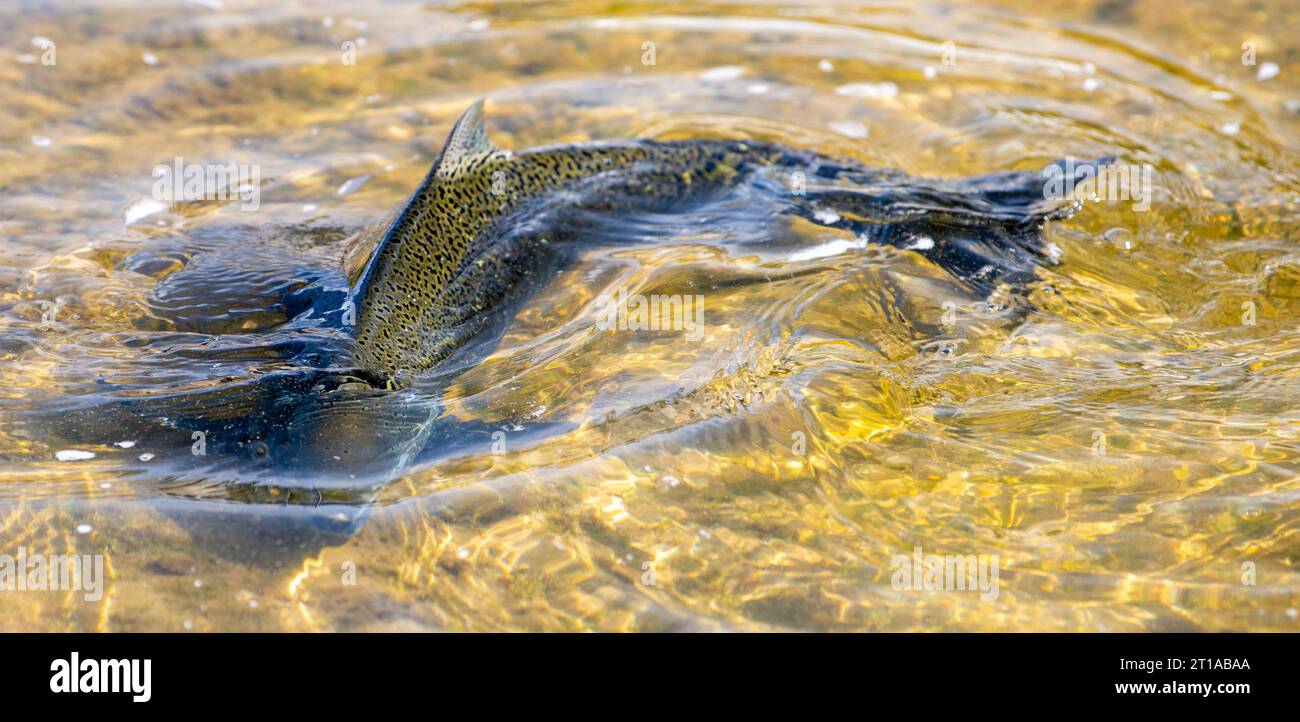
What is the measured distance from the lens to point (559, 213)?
18.5 ft

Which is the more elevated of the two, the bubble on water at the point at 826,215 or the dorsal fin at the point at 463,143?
the dorsal fin at the point at 463,143

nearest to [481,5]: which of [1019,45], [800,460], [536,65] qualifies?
[536,65]

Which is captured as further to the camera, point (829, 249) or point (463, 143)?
point (829, 249)

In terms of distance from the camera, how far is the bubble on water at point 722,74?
746cm

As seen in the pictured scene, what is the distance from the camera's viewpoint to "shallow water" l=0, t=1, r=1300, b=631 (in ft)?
11.0

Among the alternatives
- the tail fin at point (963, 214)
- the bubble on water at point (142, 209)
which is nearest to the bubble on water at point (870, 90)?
the tail fin at point (963, 214)

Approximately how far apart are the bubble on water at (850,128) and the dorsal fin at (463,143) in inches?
104

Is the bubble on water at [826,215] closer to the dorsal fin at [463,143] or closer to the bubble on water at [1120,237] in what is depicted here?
the bubble on water at [1120,237]

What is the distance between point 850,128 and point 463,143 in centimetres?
291

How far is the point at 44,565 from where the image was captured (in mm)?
3365

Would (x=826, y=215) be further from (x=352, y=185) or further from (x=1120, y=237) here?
(x=352, y=185)

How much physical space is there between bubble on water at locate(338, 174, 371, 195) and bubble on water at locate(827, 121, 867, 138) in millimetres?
3210

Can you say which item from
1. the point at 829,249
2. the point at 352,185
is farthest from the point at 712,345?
the point at 352,185
